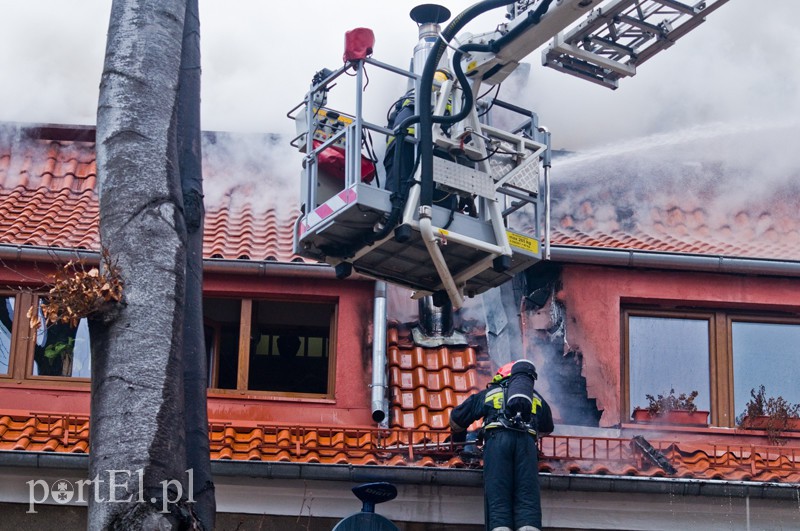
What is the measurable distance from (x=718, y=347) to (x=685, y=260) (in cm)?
83

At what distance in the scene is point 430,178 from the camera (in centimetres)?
885

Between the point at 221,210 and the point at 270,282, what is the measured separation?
1.65 meters

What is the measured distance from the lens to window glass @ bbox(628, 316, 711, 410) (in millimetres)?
11562

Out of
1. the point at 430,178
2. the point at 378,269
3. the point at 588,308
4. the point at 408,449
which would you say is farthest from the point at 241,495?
the point at 588,308

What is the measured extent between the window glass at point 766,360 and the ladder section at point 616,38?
2.98 metres

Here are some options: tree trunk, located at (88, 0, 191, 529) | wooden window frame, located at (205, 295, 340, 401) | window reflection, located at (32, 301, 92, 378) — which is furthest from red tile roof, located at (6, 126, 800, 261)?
tree trunk, located at (88, 0, 191, 529)

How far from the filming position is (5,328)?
1136cm

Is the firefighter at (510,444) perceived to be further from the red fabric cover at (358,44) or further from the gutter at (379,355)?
the red fabric cover at (358,44)

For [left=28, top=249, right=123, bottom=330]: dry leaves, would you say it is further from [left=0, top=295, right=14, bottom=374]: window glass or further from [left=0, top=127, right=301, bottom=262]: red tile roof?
[left=0, top=295, right=14, bottom=374]: window glass

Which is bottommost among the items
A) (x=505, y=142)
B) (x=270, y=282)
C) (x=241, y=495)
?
(x=241, y=495)

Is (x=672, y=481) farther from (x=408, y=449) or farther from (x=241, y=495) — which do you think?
(x=241, y=495)

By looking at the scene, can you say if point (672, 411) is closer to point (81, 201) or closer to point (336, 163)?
point (336, 163)

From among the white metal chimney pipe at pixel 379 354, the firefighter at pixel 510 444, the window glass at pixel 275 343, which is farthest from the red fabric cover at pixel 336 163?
the window glass at pixel 275 343

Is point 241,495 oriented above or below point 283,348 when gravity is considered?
below
